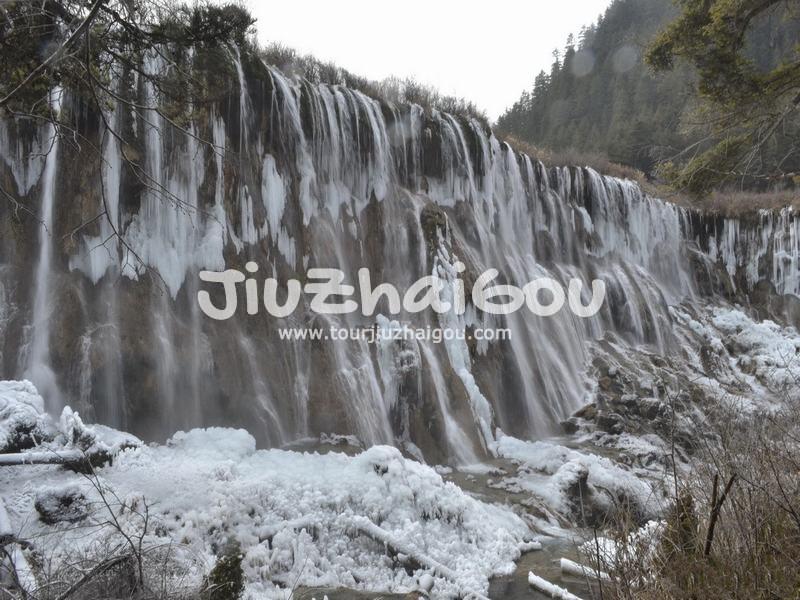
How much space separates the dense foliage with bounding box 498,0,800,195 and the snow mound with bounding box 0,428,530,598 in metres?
31.4

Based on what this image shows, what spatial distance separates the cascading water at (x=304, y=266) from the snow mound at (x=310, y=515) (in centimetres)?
176

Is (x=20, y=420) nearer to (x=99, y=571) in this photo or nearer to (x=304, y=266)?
(x=99, y=571)

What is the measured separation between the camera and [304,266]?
9.59 metres

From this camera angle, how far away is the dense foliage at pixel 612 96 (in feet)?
115

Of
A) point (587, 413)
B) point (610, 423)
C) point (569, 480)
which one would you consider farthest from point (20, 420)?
point (587, 413)

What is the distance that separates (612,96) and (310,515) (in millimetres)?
52440

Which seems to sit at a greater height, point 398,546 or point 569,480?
point 398,546

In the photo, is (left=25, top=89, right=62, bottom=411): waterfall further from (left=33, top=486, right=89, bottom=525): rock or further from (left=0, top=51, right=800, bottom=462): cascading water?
(left=33, top=486, right=89, bottom=525): rock

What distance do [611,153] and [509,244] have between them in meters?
24.5

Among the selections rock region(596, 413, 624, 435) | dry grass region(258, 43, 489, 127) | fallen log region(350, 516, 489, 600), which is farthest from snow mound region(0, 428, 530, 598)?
dry grass region(258, 43, 489, 127)

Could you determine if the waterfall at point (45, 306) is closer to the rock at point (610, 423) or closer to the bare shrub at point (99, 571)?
the bare shrub at point (99, 571)

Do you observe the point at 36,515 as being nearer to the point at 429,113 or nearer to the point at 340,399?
the point at 340,399

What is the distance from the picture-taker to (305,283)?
9.51 metres

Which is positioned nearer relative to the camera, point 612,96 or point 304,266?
point 304,266
